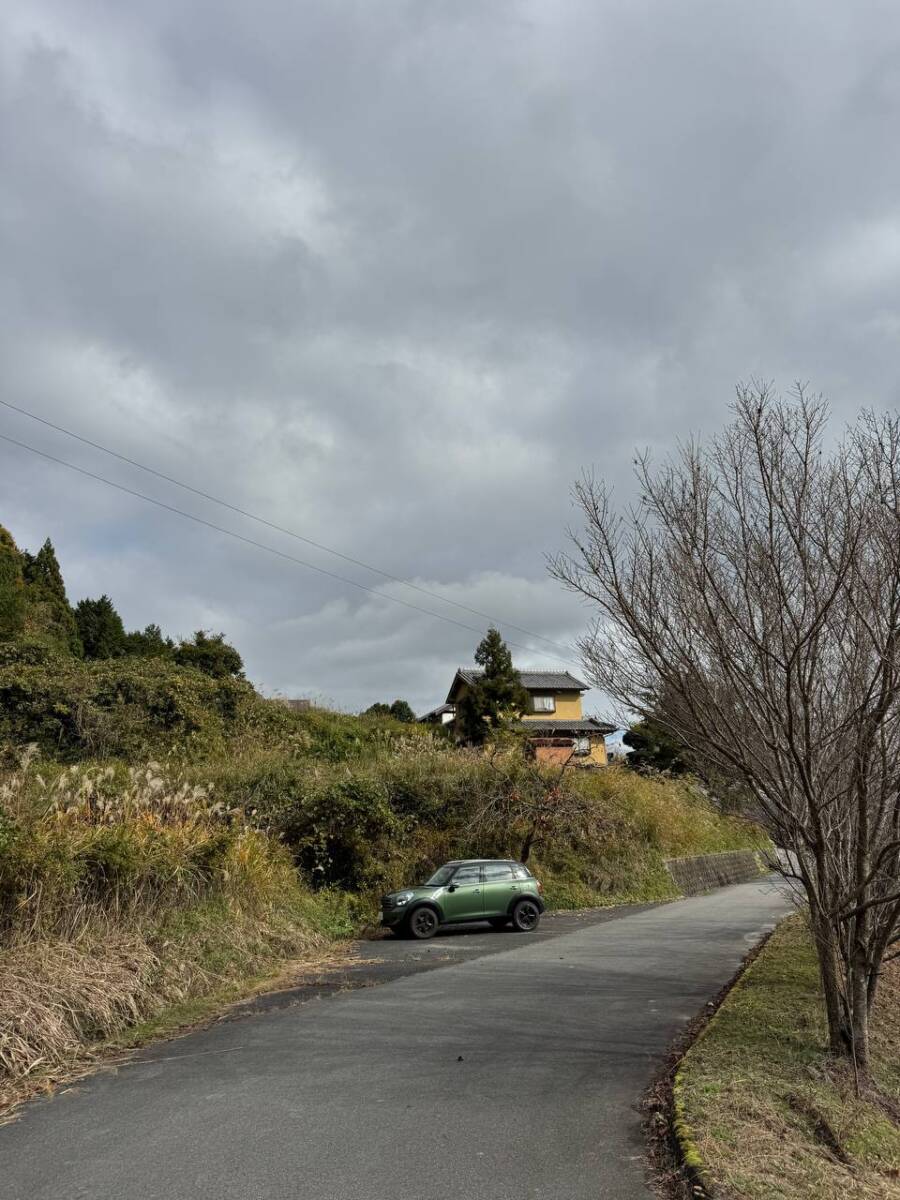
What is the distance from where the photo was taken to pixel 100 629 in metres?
42.6

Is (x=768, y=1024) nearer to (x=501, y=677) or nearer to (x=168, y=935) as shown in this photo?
(x=168, y=935)

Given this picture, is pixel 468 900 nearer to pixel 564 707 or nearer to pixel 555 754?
pixel 555 754

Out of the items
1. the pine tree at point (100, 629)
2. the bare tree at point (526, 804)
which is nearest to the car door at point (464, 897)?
the bare tree at point (526, 804)

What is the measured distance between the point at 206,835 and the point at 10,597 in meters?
25.0

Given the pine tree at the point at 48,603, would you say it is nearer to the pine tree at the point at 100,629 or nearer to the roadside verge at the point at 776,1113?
the pine tree at the point at 100,629

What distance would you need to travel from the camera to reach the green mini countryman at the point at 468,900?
15.0 m

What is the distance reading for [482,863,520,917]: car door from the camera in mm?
15766

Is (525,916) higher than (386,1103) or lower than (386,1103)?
lower

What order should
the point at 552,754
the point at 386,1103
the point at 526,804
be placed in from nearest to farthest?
the point at 386,1103
the point at 526,804
the point at 552,754

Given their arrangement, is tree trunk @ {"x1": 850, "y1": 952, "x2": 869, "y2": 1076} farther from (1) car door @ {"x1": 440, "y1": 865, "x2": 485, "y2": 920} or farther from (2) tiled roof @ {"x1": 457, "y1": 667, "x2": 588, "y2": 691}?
(2) tiled roof @ {"x1": 457, "y1": 667, "x2": 588, "y2": 691}

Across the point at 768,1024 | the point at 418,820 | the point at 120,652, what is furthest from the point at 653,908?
the point at 120,652

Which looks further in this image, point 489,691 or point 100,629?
point 100,629

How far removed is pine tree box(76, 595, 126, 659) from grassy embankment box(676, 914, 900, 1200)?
38.3 m

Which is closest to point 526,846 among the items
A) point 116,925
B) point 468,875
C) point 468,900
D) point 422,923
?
point 468,875
